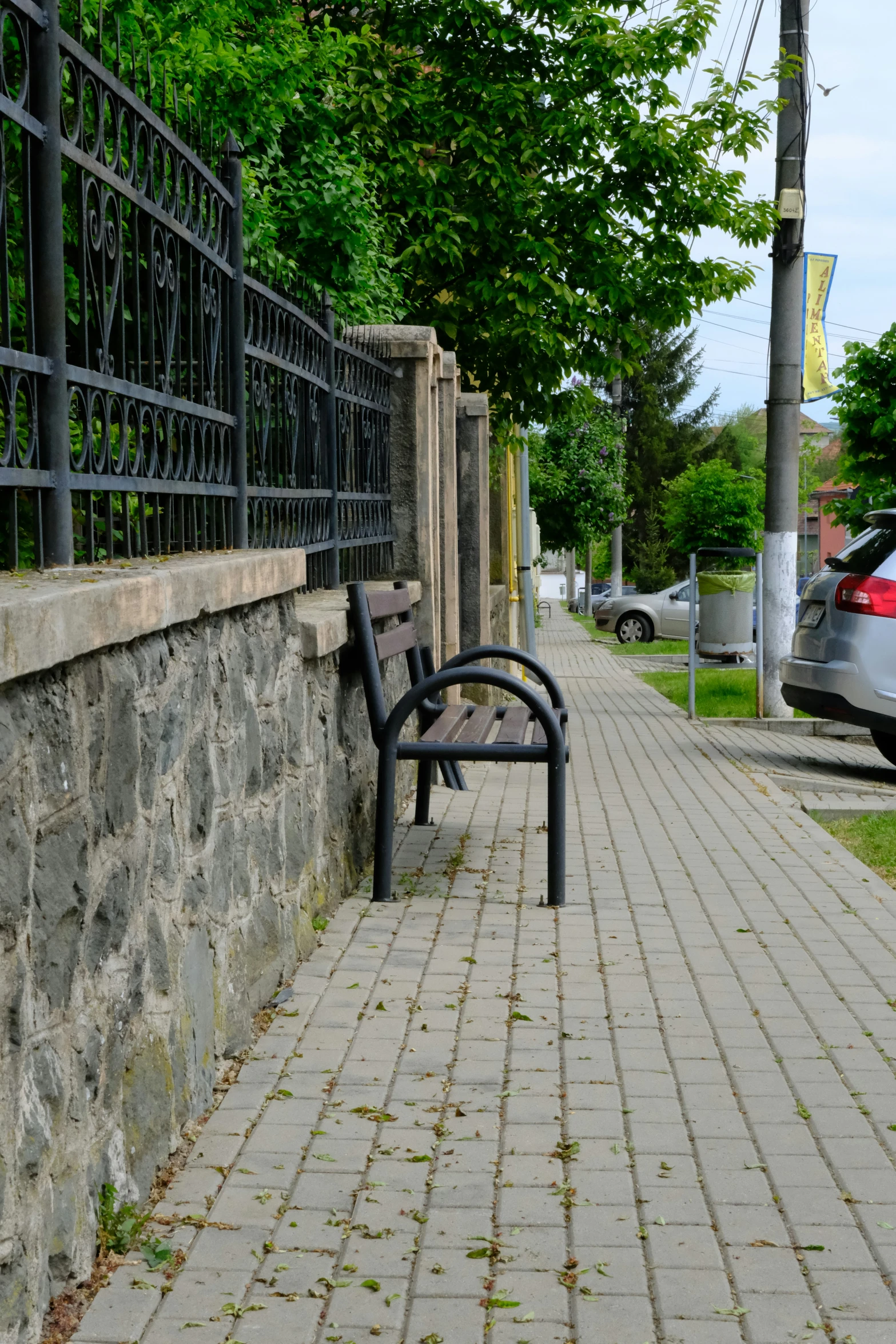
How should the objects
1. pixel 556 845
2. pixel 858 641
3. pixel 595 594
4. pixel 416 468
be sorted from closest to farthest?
1. pixel 556 845
2. pixel 416 468
3. pixel 858 641
4. pixel 595 594

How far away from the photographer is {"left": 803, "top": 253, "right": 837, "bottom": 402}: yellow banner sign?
15367 millimetres

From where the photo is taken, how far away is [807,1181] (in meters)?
3.22

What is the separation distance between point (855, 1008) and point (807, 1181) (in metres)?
1.32

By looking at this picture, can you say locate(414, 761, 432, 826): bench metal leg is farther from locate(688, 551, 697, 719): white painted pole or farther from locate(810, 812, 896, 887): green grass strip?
locate(688, 551, 697, 719): white painted pole

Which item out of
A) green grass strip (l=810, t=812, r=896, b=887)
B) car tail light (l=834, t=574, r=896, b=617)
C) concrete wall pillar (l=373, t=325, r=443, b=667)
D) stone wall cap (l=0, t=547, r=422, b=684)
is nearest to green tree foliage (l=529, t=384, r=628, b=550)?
car tail light (l=834, t=574, r=896, b=617)

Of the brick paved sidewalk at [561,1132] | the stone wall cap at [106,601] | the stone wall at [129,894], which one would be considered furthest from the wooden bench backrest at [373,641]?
the stone wall cap at [106,601]

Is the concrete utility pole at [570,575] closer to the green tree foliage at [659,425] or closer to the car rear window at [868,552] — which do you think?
the green tree foliage at [659,425]

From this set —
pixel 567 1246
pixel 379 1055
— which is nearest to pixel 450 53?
pixel 379 1055

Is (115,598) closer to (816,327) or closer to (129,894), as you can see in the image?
(129,894)

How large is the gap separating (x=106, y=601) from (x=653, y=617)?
93.9ft

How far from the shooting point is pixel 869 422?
15.1 meters

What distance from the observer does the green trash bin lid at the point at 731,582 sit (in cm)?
1244

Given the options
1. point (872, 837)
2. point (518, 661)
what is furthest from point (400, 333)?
point (872, 837)

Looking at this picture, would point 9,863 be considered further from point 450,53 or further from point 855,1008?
point 450,53
